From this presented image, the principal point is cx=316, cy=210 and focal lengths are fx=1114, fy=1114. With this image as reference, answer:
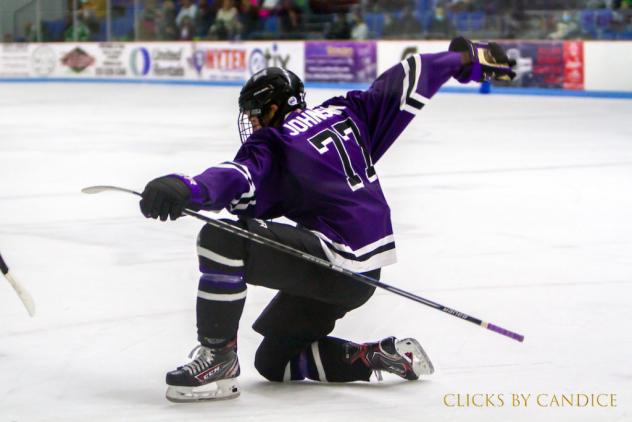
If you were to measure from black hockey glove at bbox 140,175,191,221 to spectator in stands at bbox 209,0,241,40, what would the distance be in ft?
56.0

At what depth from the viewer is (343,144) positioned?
2.97m

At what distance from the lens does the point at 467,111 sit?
12867mm

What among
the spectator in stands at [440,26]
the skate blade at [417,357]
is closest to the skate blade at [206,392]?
the skate blade at [417,357]

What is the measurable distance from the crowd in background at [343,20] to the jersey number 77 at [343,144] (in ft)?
40.8

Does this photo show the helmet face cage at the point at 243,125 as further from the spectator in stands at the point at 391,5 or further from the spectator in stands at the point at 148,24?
the spectator in stands at the point at 148,24

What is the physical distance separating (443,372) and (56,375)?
1078 mm

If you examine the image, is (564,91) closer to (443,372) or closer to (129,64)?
(129,64)

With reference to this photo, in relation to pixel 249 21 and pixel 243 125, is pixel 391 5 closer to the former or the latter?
pixel 249 21

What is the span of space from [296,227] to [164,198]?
0.44 meters

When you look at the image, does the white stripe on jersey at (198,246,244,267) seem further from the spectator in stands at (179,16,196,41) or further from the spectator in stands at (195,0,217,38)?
the spectator in stands at (179,16,196,41)

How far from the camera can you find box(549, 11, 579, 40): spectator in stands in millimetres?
15125

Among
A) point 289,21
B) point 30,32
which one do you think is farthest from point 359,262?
point 30,32

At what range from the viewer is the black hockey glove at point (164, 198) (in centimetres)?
260

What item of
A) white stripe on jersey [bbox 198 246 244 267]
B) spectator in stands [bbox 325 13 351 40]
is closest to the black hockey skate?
white stripe on jersey [bbox 198 246 244 267]
